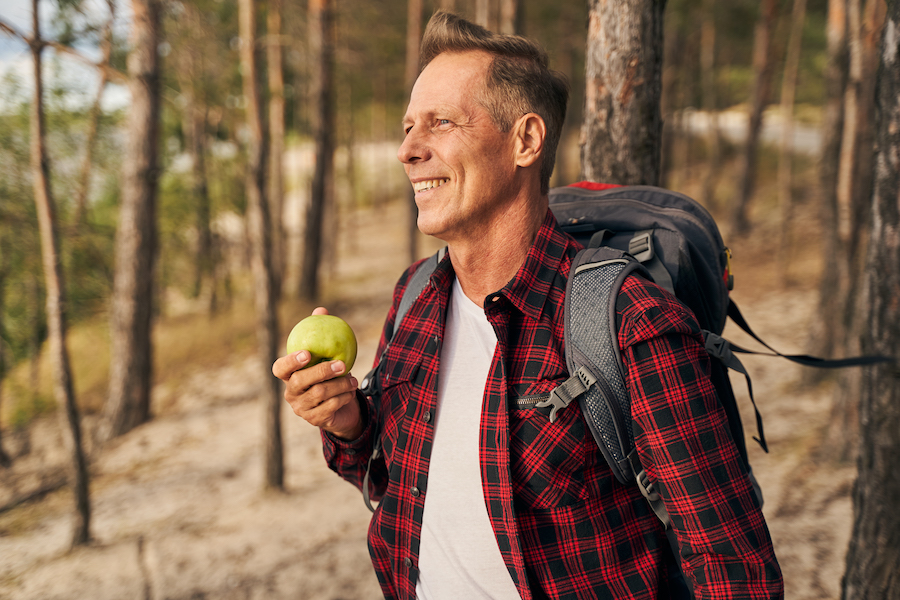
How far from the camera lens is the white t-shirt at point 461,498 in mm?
1559

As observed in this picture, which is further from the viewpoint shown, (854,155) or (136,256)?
(136,256)

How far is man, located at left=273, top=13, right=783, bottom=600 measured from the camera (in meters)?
1.30

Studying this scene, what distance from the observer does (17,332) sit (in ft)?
27.8

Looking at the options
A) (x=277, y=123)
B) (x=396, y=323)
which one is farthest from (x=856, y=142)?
(x=277, y=123)

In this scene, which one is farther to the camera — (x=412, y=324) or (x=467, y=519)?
(x=412, y=324)

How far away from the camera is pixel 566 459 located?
1.44 meters

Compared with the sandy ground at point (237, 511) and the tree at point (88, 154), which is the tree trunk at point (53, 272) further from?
the tree at point (88, 154)

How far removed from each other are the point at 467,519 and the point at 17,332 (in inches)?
370

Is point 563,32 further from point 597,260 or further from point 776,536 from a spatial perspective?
point 597,260

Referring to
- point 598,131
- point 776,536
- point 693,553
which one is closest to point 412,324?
point 693,553

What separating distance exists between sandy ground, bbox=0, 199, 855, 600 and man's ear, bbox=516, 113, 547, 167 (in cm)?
417

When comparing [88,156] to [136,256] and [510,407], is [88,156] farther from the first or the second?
[510,407]

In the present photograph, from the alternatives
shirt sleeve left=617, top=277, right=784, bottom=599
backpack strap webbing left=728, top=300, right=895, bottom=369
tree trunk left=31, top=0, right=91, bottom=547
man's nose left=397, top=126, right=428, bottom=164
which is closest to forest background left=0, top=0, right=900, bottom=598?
tree trunk left=31, top=0, right=91, bottom=547

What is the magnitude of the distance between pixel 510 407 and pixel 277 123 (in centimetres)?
1183
